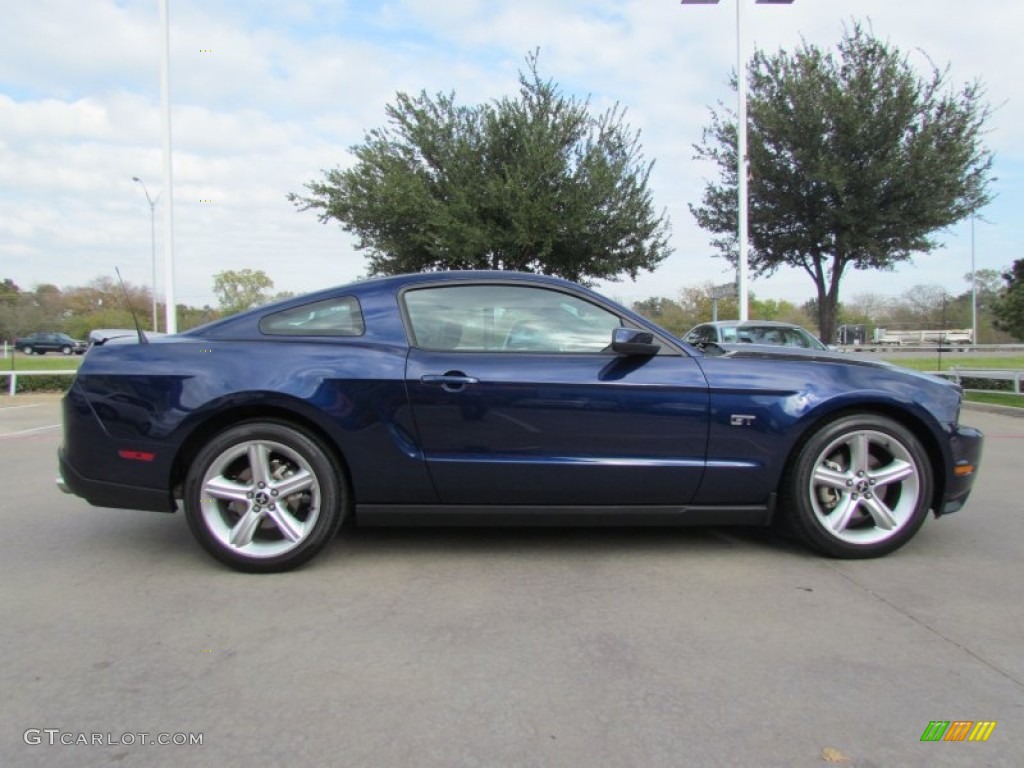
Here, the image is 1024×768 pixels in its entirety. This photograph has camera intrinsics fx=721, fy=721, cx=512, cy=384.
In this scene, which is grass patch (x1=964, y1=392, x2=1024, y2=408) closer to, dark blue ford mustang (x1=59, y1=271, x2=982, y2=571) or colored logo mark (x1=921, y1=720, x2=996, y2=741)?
dark blue ford mustang (x1=59, y1=271, x2=982, y2=571)

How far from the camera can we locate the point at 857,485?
12.9 ft

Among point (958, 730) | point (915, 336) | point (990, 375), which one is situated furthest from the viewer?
point (915, 336)

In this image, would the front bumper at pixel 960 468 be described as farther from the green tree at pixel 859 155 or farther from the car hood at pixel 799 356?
the green tree at pixel 859 155

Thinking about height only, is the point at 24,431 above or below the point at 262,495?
below

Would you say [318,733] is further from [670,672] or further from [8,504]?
[8,504]

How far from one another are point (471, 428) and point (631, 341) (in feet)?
3.10

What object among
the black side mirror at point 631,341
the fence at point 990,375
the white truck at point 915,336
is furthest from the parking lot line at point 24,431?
the white truck at point 915,336

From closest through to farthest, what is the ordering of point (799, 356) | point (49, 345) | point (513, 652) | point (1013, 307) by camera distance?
point (513, 652) < point (799, 356) < point (1013, 307) < point (49, 345)

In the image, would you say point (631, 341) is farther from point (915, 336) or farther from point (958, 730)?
point (915, 336)

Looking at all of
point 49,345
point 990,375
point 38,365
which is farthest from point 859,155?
point 49,345

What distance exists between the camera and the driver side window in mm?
3943

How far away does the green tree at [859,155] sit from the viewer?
16.7m

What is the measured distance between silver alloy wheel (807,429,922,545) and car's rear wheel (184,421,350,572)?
2.60 m

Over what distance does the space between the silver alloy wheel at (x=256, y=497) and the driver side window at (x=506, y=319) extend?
97 centimetres
